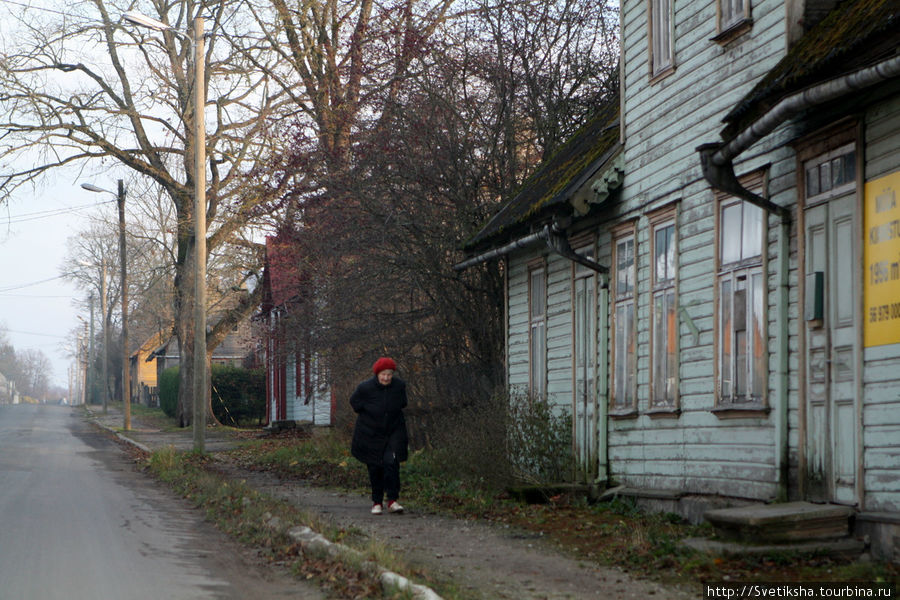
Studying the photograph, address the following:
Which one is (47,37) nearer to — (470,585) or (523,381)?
(523,381)

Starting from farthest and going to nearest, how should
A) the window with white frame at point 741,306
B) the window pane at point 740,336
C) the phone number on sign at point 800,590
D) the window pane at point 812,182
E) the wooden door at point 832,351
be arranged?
the window pane at point 740,336 < the window with white frame at point 741,306 < the window pane at point 812,182 < the wooden door at point 832,351 < the phone number on sign at point 800,590

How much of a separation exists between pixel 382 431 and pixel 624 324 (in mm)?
3184

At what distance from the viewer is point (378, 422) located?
39.1ft

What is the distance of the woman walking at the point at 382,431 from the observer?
11.8 m

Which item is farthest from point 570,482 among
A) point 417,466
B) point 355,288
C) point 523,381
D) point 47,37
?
point 47,37

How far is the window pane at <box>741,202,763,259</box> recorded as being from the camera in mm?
9117

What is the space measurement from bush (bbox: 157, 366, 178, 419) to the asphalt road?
30.7m

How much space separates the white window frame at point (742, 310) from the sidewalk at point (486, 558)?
91.5 inches

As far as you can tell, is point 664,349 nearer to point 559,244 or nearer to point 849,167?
point 559,244

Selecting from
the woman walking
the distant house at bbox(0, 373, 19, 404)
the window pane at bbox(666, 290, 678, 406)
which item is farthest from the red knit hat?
the distant house at bbox(0, 373, 19, 404)

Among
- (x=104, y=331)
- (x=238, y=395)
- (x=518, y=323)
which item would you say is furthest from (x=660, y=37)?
(x=104, y=331)

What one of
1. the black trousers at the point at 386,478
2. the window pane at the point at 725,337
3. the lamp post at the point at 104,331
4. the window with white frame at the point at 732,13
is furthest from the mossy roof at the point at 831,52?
the lamp post at the point at 104,331

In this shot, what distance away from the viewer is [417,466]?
55.4 feet

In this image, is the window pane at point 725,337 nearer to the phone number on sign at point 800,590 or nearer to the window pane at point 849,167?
the window pane at point 849,167
